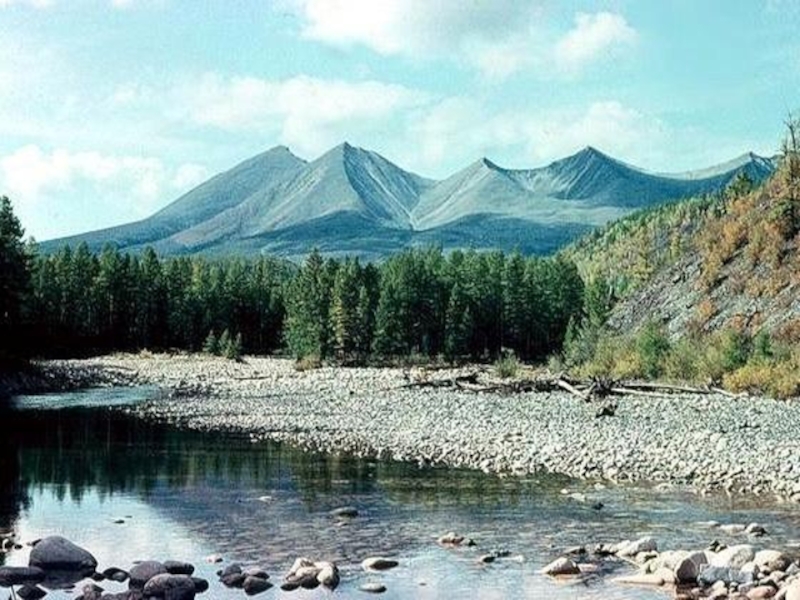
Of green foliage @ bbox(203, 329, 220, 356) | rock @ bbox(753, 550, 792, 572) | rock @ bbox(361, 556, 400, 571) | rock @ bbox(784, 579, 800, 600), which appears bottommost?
green foliage @ bbox(203, 329, 220, 356)

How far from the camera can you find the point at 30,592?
15141 millimetres

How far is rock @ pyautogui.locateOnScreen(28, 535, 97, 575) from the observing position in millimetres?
16828

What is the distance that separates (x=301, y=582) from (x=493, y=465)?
13.2 metres

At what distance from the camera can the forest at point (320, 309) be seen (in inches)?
4774

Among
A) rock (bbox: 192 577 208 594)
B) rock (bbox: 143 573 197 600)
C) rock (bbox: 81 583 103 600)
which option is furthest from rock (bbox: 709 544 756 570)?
rock (bbox: 81 583 103 600)

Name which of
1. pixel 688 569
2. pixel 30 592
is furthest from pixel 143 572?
pixel 688 569

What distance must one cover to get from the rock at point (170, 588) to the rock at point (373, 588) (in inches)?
102

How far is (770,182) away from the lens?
65.3m

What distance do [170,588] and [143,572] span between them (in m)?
1.35

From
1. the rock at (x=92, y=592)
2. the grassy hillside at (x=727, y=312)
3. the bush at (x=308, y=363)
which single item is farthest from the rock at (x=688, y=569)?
the bush at (x=308, y=363)

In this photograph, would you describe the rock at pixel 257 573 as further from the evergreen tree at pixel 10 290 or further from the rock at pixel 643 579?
the evergreen tree at pixel 10 290

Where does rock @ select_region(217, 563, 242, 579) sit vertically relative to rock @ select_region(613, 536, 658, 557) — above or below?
below

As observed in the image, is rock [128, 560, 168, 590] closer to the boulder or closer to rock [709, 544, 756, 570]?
the boulder

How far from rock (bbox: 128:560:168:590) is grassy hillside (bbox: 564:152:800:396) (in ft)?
111
